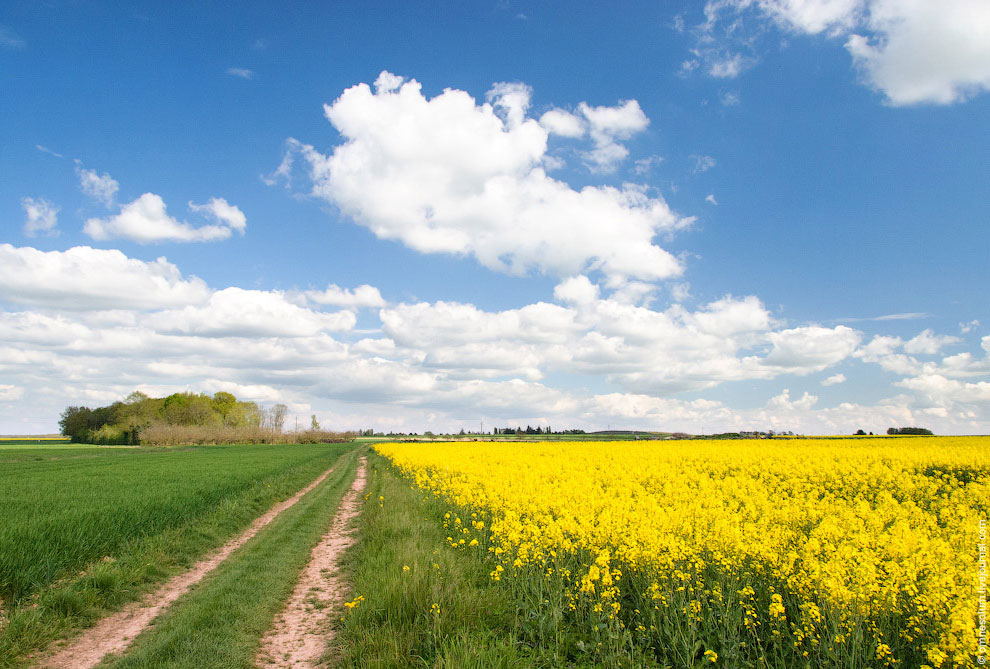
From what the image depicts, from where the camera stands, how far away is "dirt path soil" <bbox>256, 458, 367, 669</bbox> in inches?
241

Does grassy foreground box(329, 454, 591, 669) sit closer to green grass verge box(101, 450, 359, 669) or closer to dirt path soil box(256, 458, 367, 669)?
dirt path soil box(256, 458, 367, 669)

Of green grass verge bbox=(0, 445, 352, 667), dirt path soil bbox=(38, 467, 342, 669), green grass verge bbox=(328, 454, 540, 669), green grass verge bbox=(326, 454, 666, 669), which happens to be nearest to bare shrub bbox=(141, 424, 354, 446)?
green grass verge bbox=(0, 445, 352, 667)

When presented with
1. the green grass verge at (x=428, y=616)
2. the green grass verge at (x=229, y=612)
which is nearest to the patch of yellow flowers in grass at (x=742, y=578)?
the green grass verge at (x=428, y=616)

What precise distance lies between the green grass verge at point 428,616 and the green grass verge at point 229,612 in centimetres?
129

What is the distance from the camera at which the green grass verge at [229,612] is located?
5.94 meters

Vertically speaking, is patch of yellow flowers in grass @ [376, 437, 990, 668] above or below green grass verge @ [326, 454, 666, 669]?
above

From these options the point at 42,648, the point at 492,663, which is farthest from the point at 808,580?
the point at 42,648

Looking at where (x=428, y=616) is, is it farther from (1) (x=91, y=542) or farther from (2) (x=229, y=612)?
(1) (x=91, y=542)

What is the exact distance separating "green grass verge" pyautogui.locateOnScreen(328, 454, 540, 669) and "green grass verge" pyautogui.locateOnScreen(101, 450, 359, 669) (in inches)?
50.6

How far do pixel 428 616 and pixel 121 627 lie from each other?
523cm

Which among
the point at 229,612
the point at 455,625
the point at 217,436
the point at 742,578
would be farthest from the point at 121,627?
the point at 217,436

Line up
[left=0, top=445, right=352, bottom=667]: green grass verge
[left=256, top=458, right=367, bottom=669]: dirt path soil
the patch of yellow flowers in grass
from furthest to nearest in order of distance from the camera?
[left=0, top=445, right=352, bottom=667]: green grass verge, [left=256, top=458, right=367, bottom=669]: dirt path soil, the patch of yellow flowers in grass

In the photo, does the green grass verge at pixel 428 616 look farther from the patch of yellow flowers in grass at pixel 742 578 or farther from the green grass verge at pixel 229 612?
the green grass verge at pixel 229 612

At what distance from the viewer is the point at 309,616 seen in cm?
737
